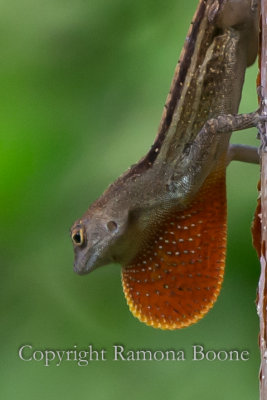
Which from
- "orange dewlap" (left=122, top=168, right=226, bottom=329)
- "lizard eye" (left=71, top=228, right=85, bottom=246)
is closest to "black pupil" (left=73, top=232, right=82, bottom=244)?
"lizard eye" (left=71, top=228, right=85, bottom=246)

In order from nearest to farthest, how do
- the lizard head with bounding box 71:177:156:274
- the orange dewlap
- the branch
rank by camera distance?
1. the branch
2. the orange dewlap
3. the lizard head with bounding box 71:177:156:274

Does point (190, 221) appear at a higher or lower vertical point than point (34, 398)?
higher

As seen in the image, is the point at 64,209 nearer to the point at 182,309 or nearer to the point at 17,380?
the point at 17,380

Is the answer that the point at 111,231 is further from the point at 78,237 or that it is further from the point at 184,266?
the point at 184,266

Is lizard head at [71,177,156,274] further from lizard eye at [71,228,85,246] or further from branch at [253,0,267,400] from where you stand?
branch at [253,0,267,400]

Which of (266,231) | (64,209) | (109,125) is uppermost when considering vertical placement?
(109,125)

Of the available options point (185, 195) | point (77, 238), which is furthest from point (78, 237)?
point (185, 195)

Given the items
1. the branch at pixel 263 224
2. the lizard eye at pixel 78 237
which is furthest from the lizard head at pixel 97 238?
the branch at pixel 263 224

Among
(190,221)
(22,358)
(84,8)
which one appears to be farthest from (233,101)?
(22,358)
